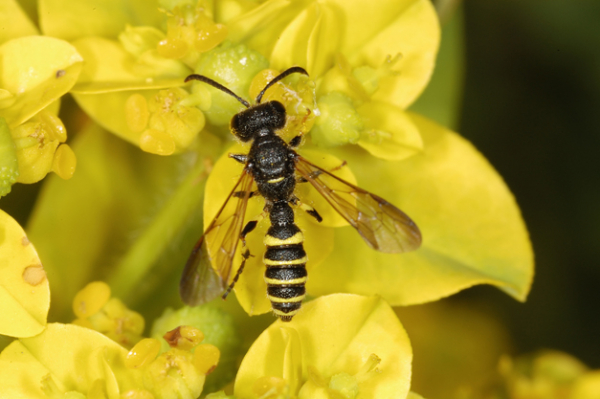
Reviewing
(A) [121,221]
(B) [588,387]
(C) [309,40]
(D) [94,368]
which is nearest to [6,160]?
(D) [94,368]

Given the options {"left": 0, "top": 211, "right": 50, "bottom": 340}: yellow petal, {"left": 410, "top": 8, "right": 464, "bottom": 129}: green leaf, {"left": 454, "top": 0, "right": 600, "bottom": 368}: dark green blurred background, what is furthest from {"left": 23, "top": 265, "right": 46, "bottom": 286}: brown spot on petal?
{"left": 454, "top": 0, "right": 600, "bottom": 368}: dark green blurred background

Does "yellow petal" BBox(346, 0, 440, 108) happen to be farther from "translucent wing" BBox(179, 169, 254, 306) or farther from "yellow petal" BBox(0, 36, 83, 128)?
"yellow petal" BBox(0, 36, 83, 128)

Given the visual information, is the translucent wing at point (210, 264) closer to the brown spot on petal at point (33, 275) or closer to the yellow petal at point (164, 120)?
the yellow petal at point (164, 120)

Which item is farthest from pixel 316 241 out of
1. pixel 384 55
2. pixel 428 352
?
pixel 428 352

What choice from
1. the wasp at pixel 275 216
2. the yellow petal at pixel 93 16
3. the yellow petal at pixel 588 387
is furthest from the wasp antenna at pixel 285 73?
the yellow petal at pixel 588 387

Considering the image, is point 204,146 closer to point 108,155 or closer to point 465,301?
point 108,155
